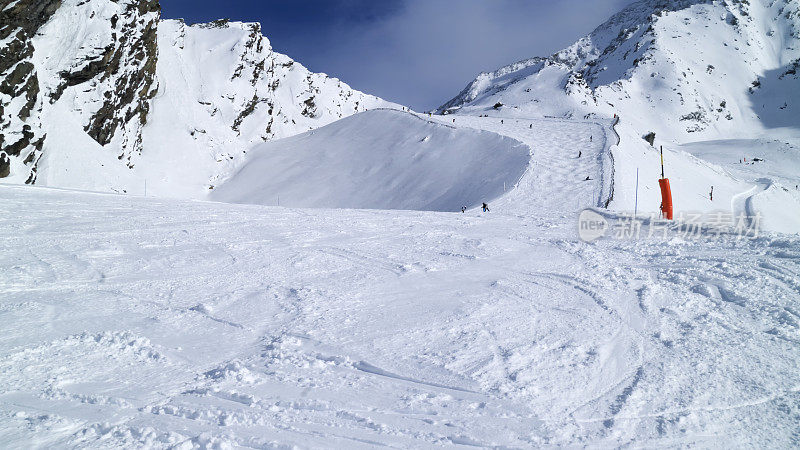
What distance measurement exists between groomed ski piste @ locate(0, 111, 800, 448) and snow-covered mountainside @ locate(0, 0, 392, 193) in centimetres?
2556

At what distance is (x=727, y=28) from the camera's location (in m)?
130

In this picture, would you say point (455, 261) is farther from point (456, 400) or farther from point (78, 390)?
point (78, 390)

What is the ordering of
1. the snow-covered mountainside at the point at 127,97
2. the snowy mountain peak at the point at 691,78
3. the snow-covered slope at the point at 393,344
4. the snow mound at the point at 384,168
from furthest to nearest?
the snowy mountain peak at the point at 691,78 < the snow mound at the point at 384,168 < the snow-covered mountainside at the point at 127,97 < the snow-covered slope at the point at 393,344

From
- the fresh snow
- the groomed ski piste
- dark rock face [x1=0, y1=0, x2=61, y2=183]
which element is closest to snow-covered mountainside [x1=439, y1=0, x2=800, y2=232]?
the fresh snow

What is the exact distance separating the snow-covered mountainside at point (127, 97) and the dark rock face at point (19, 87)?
0.07m

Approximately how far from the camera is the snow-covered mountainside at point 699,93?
128ft

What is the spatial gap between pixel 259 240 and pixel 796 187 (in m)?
48.1

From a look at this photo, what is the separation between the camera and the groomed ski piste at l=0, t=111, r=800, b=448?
331 cm

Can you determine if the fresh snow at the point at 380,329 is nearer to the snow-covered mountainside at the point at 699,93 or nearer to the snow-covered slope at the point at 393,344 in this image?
the snow-covered slope at the point at 393,344

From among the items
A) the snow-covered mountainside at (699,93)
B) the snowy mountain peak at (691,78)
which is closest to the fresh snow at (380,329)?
the snow-covered mountainside at (699,93)

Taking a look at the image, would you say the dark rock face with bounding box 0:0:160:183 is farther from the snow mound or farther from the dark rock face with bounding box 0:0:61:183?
the snow mound

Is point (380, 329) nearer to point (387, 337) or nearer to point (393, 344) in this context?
point (387, 337)

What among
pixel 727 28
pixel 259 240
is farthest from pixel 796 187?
pixel 727 28

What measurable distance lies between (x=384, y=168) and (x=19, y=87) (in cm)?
2616
